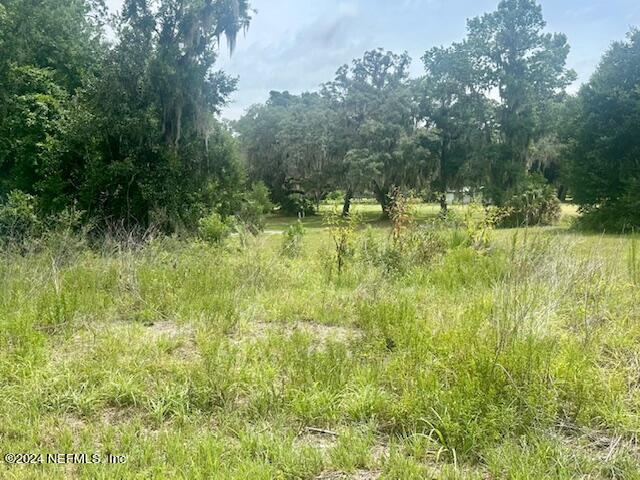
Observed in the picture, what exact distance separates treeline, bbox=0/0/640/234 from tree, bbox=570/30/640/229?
46 mm

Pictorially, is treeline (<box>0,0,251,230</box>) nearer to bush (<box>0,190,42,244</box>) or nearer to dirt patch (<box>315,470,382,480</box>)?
bush (<box>0,190,42,244</box>)

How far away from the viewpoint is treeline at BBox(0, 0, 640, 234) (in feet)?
41.3

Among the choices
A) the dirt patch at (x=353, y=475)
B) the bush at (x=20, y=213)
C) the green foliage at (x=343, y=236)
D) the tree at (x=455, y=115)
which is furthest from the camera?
the tree at (x=455, y=115)

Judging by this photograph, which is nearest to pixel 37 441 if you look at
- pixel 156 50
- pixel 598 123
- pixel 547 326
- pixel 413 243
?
pixel 547 326

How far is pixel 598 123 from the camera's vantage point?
53.9 ft

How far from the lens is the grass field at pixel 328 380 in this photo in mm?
2191

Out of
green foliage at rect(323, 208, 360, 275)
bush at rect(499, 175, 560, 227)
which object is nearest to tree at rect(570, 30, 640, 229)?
bush at rect(499, 175, 560, 227)

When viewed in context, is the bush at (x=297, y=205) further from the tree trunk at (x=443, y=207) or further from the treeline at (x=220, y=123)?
the tree trunk at (x=443, y=207)

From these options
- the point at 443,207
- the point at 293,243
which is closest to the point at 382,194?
the point at 443,207

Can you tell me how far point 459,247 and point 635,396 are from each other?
170 inches

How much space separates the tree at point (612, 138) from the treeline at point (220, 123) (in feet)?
0.15

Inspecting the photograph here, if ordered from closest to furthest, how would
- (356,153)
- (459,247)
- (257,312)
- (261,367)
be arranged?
(261,367)
(257,312)
(459,247)
(356,153)

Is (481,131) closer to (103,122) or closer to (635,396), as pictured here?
(103,122)

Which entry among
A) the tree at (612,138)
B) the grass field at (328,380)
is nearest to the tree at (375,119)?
the tree at (612,138)
